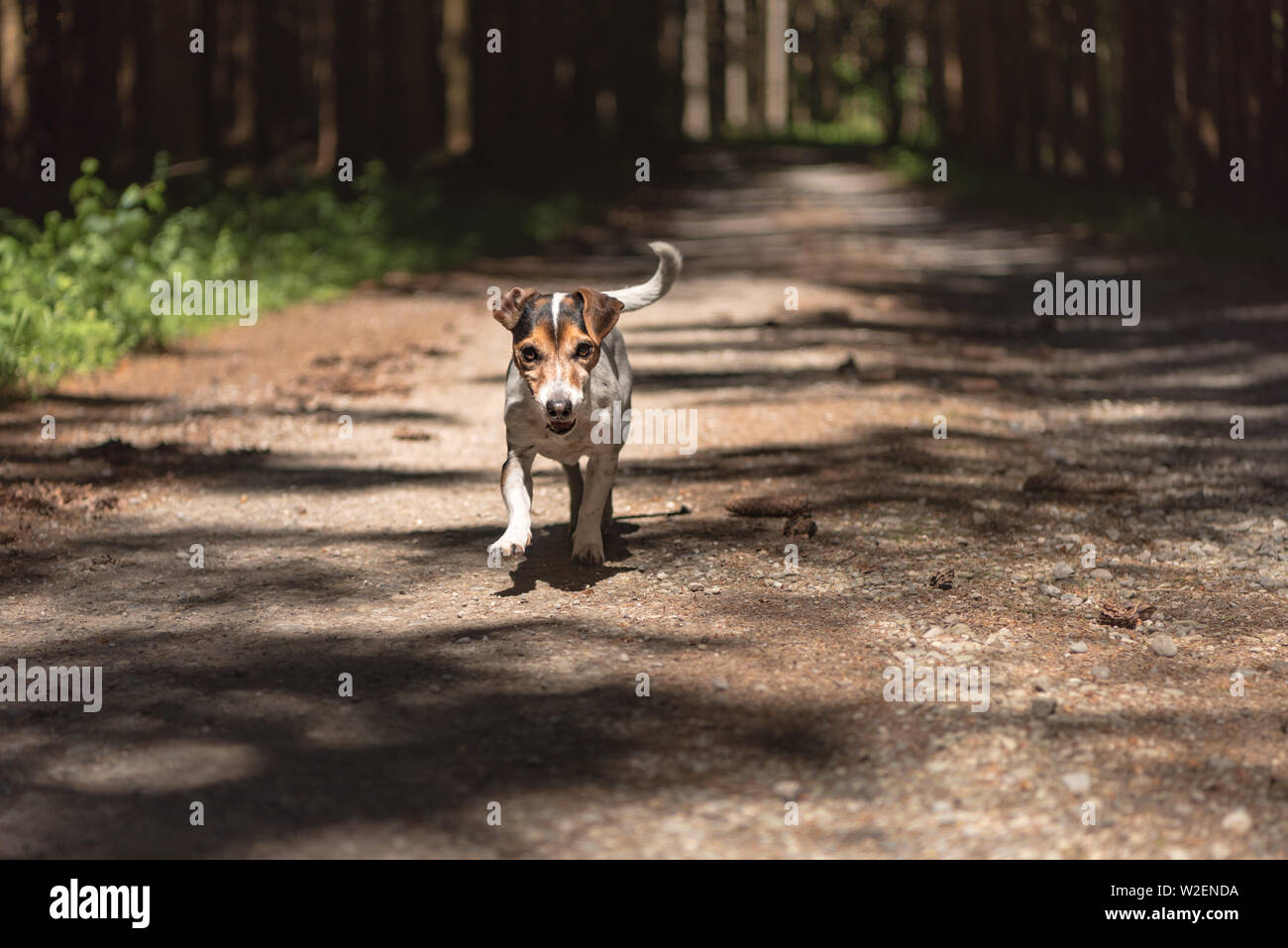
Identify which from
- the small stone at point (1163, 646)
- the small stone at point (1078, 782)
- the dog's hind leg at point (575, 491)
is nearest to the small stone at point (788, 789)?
the small stone at point (1078, 782)

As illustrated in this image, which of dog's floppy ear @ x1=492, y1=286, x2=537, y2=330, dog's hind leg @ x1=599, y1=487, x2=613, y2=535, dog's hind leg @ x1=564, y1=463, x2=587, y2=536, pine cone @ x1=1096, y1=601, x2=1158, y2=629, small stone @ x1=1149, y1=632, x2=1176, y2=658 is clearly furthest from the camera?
dog's hind leg @ x1=599, y1=487, x2=613, y2=535

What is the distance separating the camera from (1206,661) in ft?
17.3

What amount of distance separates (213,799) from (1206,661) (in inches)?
143

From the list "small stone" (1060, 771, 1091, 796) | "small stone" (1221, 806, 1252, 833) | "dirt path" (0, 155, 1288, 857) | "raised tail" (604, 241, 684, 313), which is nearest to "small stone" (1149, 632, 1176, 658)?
"dirt path" (0, 155, 1288, 857)

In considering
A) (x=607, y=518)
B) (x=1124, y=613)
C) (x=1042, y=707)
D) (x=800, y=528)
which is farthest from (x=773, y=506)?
(x=1042, y=707)

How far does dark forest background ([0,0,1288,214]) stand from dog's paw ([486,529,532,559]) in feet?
38.4

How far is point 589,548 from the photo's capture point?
6.38 m

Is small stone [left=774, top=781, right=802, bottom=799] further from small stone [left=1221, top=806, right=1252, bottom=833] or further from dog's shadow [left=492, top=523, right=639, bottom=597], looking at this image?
dog's shadow [left=492, top=523, right=639, bottom=597]

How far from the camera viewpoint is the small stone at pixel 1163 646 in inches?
211

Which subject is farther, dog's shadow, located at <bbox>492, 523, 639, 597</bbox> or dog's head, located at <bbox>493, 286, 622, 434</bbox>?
dog's shadow, located at <bbox>492, 523, 639, 597</bbox>

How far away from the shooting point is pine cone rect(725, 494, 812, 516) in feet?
24.1

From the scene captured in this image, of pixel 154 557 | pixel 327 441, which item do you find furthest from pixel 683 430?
pixel 154 557

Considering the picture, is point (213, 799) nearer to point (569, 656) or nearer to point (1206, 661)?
point (569, 656)

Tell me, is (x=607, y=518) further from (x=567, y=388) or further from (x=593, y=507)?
(x=567, y=388)
